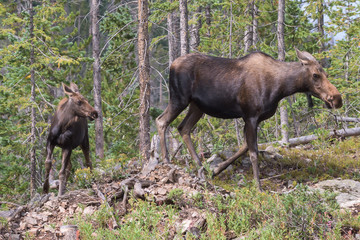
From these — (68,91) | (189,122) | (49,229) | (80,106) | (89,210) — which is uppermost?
(68,91)

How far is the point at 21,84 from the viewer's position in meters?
12.1

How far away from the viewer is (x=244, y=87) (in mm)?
7055

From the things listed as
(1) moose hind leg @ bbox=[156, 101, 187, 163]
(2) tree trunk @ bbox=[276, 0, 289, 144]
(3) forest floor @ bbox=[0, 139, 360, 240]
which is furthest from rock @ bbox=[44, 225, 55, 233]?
(2) tree trunk @ bbox=[276, 0, 289, 144]

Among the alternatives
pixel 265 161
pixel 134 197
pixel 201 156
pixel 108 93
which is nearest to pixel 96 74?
pixel 108 93

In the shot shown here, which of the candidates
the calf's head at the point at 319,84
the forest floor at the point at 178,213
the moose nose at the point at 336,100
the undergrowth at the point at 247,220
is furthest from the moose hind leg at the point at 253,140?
the moose nose at the point at 336,100

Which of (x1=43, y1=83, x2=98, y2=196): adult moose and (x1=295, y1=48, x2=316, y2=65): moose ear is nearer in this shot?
(x1=295, y1=48, x2=316, y2=65): moose ear

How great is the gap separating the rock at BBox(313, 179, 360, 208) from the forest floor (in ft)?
0.95

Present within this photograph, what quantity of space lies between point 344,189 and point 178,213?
3.19m

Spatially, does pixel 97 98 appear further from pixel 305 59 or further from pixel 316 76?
pixel 316 76

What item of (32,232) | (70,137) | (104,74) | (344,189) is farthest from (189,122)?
(104,74)

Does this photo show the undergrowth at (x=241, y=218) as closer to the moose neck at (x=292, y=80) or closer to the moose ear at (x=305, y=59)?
the moose neck at (x=292, y=80)

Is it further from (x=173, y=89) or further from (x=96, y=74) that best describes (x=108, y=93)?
(x=173, y=89)

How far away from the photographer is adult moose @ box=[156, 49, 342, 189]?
6.90m

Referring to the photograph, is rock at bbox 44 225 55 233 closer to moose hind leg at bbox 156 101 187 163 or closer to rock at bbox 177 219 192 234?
rock at bbox 177 219 192 234
